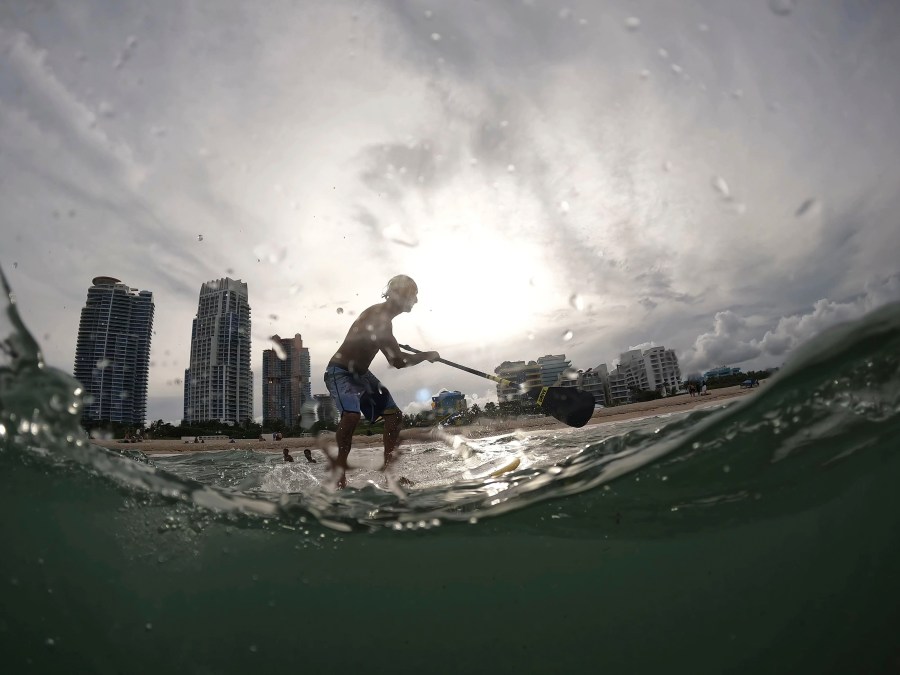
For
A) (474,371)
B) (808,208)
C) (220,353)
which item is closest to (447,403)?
(474,371)

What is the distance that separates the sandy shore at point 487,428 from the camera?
4.40 m

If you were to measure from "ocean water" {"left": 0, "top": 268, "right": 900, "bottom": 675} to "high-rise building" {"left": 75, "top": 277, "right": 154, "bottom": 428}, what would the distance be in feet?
0.70

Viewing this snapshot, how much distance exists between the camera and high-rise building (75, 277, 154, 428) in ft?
13.3

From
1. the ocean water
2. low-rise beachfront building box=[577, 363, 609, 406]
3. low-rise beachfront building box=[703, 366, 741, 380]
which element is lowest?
the ocean water

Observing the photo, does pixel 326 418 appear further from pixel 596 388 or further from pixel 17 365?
pixel 596 388

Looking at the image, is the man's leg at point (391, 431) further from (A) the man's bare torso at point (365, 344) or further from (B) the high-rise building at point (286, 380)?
(B) the high-rise building at point (286, 380)

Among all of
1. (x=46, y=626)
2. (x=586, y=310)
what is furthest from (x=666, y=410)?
(x=46, y=626)

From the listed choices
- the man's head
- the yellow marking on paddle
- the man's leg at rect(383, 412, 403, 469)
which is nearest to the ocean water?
the yellow marking on paddle

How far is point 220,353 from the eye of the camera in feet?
15.3

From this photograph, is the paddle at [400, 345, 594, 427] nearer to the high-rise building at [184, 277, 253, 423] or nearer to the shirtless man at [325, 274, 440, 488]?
the shirtless man at [325, 274, 440, 488]

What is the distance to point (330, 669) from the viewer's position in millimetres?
4582

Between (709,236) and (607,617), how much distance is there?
4930mm

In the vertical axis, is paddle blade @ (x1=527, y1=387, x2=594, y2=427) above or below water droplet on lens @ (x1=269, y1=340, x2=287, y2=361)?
below

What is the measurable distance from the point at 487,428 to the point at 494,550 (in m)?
2.08
